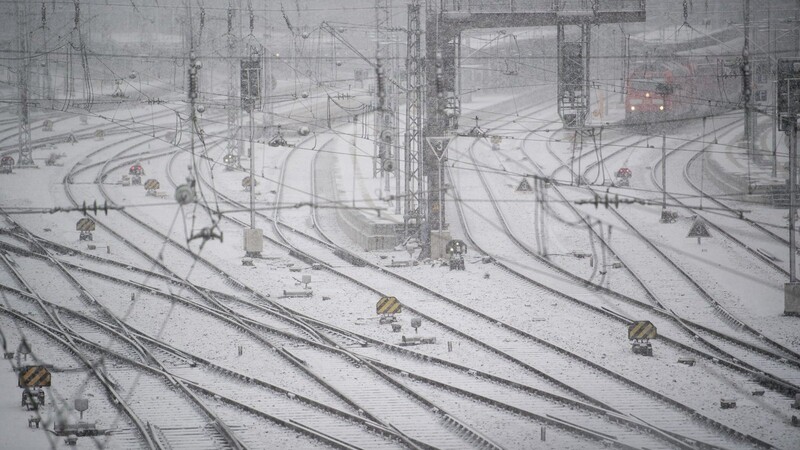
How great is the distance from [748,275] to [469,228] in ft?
31.7

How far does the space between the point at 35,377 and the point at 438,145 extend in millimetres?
13359

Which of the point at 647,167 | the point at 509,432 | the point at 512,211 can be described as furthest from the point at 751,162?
the point at 509,432

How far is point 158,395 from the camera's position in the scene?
61.8 ft

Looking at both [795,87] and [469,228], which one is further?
[469,228]

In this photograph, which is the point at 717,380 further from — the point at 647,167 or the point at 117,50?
the point at 117,50

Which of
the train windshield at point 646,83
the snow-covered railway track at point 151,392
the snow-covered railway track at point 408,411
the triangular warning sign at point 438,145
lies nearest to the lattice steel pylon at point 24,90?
the triangular warning sign at point 438,145

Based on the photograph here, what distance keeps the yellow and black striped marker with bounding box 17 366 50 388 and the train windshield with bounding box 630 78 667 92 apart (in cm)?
3573

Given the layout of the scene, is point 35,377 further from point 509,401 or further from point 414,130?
point 414,130

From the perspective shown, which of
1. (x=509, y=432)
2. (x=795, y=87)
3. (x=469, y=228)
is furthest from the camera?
(x=469, y=228)

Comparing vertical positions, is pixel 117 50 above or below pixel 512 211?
above

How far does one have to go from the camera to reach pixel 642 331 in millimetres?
21031

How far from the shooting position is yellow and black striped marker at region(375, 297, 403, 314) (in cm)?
2372

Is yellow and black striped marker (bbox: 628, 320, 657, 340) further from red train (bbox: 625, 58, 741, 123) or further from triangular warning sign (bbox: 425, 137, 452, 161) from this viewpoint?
red train (bbox: 625, 58, 741, 123)

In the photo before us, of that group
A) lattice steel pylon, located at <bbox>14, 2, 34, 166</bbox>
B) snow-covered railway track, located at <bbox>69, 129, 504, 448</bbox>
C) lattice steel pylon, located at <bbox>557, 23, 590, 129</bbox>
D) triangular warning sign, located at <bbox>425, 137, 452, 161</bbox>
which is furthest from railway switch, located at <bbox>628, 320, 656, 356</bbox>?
lattice steel pylon, located at <bbox>14, 2, 34, 166</bbox>
